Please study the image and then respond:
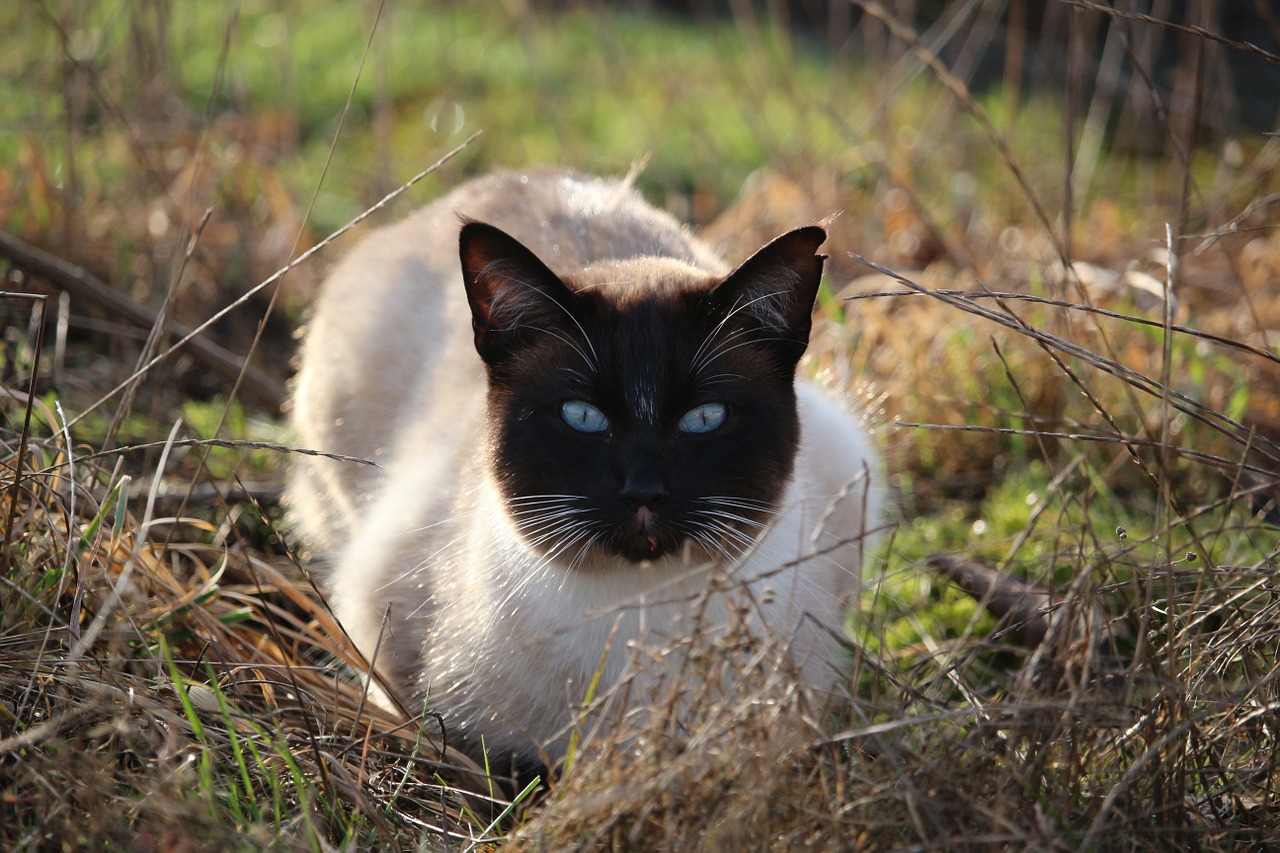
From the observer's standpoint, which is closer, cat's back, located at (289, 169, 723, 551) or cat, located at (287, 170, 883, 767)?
cat, located at (287, 170, 883, 767)

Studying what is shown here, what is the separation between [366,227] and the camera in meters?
5.00

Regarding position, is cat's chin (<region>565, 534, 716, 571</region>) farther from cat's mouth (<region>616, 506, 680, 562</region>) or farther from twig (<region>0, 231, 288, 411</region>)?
twig (<region>0, 231, 288, 411</region>)

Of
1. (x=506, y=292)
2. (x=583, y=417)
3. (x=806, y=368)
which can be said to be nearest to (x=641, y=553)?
(x=583, y=417)

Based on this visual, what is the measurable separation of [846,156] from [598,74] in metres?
2.13

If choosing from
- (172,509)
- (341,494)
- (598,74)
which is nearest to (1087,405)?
(341,494)

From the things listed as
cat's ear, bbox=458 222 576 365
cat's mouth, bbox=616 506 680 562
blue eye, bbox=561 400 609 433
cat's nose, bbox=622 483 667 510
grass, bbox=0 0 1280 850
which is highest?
cat's ear, bbox=458 222 576 365

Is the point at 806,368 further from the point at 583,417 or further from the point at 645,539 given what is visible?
the point at 645,539

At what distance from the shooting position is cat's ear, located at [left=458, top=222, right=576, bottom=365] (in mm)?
2162

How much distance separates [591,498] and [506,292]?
46cm

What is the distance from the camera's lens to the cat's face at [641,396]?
2.11 meters

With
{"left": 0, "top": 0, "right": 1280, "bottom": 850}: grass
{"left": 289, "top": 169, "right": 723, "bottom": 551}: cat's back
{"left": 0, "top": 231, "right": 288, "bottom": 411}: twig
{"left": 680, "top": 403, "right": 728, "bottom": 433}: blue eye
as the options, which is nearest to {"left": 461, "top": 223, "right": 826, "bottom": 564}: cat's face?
{"left": 680, "top": 403, "right": 728, "bottom": 433}: blue eye

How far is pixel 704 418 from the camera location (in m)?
2.21

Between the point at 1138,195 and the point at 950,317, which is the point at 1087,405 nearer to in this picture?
the point at 950,317

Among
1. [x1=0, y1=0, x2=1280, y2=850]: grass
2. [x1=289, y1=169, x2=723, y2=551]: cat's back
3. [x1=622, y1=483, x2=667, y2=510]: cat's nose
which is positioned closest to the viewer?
[x1=0, y1=0, x2=1280, y2=850]: grass
